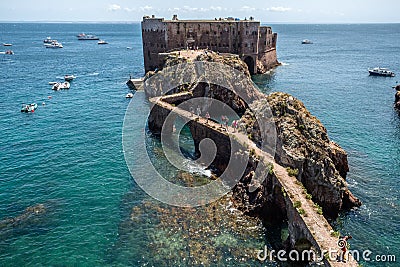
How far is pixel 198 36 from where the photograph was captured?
8762 centimetres

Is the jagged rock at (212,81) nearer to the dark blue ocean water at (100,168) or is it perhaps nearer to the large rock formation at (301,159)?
the dark blue ocean water at (100,168)

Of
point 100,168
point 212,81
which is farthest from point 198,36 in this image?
point 100,168

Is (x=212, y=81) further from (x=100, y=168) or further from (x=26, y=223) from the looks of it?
(x=26, y=223)

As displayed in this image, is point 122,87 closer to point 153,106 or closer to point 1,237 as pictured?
point 153,106

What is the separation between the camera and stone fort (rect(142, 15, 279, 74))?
84250 millimetres

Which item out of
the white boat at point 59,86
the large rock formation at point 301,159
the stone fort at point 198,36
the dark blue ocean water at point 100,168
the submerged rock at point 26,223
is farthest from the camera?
the stone fort at point 198,36

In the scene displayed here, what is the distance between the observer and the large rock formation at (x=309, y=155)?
97.0ft

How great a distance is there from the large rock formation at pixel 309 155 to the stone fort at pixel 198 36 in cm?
5758

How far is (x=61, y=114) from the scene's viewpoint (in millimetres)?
61125

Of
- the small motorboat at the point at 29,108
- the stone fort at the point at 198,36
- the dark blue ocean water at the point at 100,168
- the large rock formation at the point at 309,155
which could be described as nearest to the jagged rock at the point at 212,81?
the dark blue ocean water at the point at 100,168

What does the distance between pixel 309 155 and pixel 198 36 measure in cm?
6554

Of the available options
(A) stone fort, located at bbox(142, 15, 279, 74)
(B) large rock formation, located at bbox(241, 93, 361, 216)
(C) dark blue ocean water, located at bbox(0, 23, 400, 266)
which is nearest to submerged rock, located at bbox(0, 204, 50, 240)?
(C) dark blue ocean water, located at bbox(0, 23, 400, 266)

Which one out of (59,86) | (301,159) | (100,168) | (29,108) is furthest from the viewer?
(59,86)

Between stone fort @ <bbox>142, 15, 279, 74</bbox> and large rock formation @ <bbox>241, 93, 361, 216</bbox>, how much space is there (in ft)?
189
